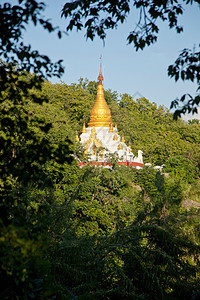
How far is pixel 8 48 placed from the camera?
11.6 feet

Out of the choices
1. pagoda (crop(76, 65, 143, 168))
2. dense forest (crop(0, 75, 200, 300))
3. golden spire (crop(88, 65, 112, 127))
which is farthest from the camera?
golden spire (crop(88, 65, 112, 127))

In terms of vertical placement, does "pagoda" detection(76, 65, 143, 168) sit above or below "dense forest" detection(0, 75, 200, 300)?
above

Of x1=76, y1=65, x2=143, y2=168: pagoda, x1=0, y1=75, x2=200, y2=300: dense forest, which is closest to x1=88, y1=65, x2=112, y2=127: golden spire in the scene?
x1=76, y1=65, x2=143, y2=168: pagoda

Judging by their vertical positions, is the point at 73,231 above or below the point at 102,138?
below

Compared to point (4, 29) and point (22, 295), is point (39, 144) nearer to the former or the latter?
point (4, 29)

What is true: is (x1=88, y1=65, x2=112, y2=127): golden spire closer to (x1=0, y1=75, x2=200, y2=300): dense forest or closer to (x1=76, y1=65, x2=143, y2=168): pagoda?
(x1=76, y1=65, x2=143, y2=168): pagoda

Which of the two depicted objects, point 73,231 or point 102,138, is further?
point 102,138

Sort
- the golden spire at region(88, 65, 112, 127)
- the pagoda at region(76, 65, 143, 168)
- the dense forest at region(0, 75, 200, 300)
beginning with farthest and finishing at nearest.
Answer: the golden spire at region(88, 65, 112, 127) < the pagoda at region(76, 65, 143, 168) < the dense forest at region(0, 75, 200, 300)

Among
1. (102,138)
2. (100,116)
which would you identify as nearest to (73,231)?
(102,138)

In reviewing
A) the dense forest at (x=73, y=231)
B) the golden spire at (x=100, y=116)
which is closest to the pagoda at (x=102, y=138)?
the golden spire at (x=100, y=116)

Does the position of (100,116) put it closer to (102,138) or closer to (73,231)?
(102,138)

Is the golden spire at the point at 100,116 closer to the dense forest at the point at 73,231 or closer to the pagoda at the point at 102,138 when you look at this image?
the pagoda at the point at 102,138

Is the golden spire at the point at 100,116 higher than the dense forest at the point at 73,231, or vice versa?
the golden spire at the point at 100,116

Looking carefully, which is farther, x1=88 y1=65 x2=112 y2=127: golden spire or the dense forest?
x1=88 y1=65 x2=112 y2=127: golden spire
